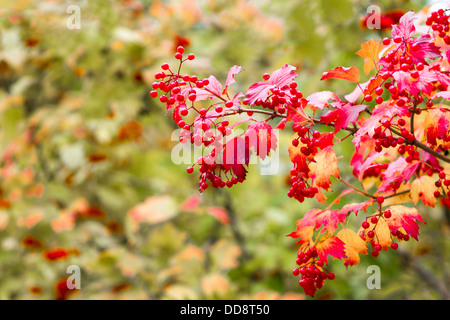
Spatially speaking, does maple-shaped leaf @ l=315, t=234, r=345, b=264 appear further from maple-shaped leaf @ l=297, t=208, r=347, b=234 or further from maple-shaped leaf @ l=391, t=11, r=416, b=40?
maple-shaped leaf @ l=391, t=11, r=416, b=40

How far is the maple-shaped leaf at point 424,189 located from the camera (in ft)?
3.13

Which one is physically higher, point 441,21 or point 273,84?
point 441,21

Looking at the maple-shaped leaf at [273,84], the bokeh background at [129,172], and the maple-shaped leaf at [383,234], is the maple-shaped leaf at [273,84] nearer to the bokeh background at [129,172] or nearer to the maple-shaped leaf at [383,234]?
the maple-shaped leaf at [383,234]

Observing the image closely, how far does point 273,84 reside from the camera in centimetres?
87

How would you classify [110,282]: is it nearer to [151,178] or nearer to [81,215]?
[81,215]

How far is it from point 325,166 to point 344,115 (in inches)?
4.8

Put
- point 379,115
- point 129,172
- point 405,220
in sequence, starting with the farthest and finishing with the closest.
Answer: point 129,172 → point 405,220 → point 379,115

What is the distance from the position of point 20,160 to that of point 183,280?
147 cm

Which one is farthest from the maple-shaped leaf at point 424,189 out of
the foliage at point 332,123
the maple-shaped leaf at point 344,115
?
the maple-shaped leaf at point 344,115

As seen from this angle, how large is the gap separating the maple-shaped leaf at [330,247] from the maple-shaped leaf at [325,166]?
11cm

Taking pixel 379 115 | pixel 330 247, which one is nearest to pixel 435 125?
pixel 379 115

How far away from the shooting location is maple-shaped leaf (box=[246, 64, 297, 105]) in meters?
0.83

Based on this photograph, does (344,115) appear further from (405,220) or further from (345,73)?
(405,220)
